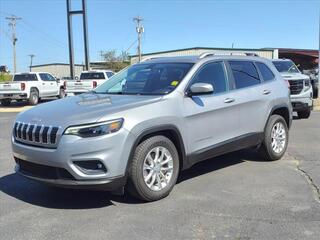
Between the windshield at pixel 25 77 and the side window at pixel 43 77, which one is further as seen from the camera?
the side window at pixel 43 77

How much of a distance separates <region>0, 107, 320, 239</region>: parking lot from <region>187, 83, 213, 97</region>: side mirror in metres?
1.23

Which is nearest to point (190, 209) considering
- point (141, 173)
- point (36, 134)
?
point (141, 173)

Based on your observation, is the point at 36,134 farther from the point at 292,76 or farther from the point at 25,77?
the point at 25,77

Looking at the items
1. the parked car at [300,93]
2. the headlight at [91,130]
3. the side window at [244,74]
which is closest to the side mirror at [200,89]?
the side window at [244,74]

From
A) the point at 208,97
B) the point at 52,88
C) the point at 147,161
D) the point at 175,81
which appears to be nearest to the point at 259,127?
the point at 208,97

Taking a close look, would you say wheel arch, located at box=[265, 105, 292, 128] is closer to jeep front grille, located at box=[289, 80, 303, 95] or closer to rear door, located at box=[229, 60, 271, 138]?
rear door, located at box=[229, 60, 271, 138]

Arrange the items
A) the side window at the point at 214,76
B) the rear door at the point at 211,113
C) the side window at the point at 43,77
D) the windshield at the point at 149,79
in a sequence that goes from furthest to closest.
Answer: the side window at the point at 43,77, the side window at the point at 214,76, the windshield at the point at 149,79, the rear door at the point at 211,113

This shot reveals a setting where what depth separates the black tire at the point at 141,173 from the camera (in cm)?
534

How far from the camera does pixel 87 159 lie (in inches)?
199

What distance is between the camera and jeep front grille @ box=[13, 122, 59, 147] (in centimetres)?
514

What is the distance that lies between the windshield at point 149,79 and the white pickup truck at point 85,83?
54.5 feet

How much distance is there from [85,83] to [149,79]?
17837 millimetres

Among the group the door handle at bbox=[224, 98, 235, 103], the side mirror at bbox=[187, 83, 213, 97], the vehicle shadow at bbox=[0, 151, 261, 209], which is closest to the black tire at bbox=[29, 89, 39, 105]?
the vehicle shadow at bbox=[0, 151, 261, 209]

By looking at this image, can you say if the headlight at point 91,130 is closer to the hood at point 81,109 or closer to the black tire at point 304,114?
the hood at point 81,109
